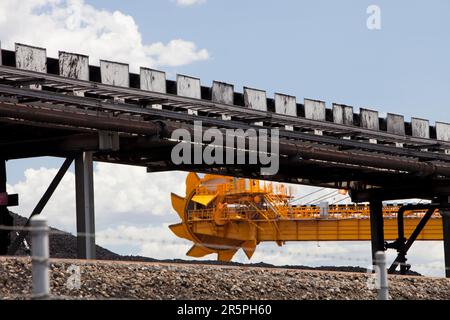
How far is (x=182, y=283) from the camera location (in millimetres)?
16078

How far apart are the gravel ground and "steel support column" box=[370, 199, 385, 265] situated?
17.9 meters

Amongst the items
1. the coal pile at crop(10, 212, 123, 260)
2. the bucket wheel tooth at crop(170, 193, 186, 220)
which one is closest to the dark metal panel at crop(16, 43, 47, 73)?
the coal pile at crop(10, 212, 123, 260)

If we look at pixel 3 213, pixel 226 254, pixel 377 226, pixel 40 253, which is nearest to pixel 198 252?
pixel 226 254

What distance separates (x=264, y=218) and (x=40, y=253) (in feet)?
131

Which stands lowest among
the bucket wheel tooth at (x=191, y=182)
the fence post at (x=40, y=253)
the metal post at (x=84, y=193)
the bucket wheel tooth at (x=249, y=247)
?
the bucket wheel tooth at (x=249, y=247)

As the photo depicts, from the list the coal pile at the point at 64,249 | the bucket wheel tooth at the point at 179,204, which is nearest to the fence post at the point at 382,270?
the coal pile at the point at 64,249

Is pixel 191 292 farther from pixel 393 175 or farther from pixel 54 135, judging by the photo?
pixel 393 175

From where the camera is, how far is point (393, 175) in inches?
1331

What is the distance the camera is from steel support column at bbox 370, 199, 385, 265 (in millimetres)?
36906

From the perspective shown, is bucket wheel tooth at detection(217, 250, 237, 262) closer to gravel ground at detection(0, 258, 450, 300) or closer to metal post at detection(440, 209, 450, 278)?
metal post at detection(440, 209, 450, 278)

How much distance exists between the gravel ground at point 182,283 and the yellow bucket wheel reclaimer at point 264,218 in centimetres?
2691

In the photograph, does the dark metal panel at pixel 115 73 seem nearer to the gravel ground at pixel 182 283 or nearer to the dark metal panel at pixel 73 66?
the dark metal panel at pixel 73 66

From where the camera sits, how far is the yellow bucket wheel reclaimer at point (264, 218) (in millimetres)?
45875
